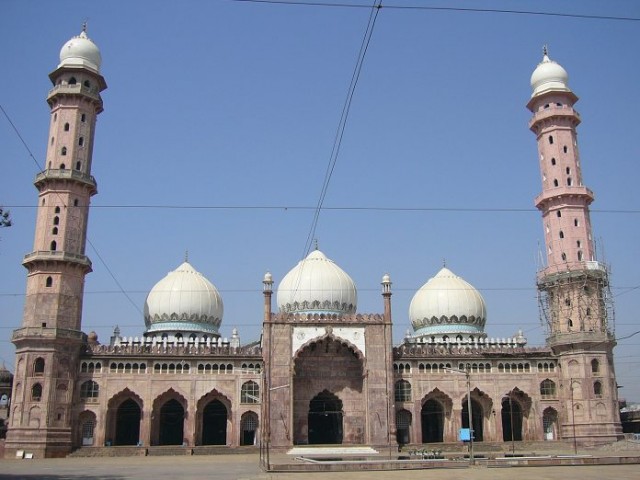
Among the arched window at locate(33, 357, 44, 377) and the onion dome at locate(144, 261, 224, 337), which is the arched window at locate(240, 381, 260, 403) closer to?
the onion dome at locate(144, 261, 224, 337)

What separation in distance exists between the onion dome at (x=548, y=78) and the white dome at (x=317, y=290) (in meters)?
17.8

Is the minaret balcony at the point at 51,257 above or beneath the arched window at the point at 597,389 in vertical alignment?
above

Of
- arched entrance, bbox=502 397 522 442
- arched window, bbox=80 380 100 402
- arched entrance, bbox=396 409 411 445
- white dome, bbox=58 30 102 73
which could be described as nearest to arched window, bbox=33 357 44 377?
arched window, bbox=80 380 100 402

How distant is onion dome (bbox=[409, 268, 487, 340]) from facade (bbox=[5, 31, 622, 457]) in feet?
12.3

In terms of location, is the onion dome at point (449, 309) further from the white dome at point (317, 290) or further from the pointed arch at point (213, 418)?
the pointed arch at point (213, 418)

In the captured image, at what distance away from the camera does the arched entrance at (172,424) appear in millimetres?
42562

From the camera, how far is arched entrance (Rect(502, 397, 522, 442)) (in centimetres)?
4306

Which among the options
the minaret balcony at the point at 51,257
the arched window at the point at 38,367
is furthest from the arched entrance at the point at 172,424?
the minaret balcony at the point at 51,257

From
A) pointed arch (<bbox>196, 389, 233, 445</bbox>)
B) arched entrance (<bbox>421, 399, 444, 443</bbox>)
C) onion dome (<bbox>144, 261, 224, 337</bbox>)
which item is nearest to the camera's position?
pointed arch (<bbox>196, 389, 233, 445</bbox>)

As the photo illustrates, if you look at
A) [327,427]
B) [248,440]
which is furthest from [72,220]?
[327,427]

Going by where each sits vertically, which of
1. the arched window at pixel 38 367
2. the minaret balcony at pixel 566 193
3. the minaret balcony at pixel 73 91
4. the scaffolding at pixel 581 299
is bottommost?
the arched window at pixel 38 367

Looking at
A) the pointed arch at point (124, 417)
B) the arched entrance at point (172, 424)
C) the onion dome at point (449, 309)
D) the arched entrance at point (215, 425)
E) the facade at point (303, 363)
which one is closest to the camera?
the facade at point (303, 363)

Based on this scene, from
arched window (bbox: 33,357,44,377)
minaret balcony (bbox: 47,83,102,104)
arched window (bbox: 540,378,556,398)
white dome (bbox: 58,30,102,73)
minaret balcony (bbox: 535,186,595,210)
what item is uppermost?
white dome (bbox: 58,30,102,73)

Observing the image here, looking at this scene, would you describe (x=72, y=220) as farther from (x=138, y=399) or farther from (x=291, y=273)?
(x=291, y=273)
